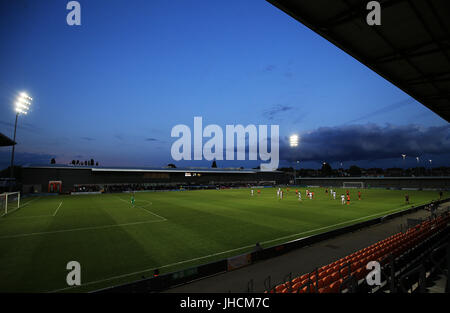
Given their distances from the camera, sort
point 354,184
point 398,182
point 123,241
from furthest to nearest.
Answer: point 354,184
point 398,182
point 123,241

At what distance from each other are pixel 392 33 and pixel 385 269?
8.29m

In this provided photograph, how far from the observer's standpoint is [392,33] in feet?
22.4

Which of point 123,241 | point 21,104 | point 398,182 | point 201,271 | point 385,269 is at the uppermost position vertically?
point 21,104

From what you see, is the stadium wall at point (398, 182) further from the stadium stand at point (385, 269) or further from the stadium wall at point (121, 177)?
the stadium stand at point (385, 269)

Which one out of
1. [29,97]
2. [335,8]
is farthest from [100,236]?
[29,97]

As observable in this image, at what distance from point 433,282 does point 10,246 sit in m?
22.3

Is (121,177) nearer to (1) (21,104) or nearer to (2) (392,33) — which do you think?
(1) (21,104)

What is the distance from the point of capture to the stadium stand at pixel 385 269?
21.2 feet

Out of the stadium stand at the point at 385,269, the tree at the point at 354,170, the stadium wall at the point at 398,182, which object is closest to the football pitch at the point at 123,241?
the stadium stand at the point at 385,269

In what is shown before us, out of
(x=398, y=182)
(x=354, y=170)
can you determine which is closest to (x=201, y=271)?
(x=398, y=182)

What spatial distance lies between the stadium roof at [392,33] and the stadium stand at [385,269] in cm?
635

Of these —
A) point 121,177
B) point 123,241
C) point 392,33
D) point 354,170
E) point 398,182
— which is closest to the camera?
point 392,33

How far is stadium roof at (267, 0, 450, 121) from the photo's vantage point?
5812 mm

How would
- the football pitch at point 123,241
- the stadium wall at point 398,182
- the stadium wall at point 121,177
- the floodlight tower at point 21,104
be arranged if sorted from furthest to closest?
the stadium wall at point 398,182, the stadium wall at point 121,177, the floodlight tower at point 21,104, the football pitch at point 123,241
